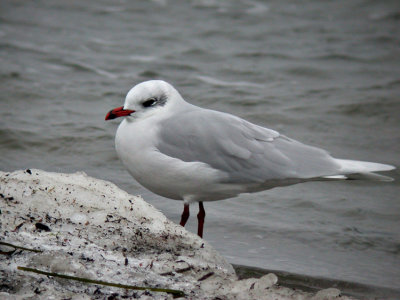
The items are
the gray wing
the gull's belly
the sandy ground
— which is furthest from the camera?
the gray wing

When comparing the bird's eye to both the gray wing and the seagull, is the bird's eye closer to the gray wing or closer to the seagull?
the seagull

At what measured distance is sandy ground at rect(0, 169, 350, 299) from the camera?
3.32 m

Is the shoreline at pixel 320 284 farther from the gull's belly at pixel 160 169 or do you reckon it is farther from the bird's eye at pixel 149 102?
the bird's eye at pixel 149 102

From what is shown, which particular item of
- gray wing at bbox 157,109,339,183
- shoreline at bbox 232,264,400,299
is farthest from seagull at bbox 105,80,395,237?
shoreline at bbox 232,264,400,299

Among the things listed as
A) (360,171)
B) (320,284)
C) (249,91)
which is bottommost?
(320,284)

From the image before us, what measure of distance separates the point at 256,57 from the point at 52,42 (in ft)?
11.0

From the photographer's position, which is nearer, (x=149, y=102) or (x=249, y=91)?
(x=149, y=102)

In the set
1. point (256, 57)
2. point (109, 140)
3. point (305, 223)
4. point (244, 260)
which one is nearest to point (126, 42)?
point (256, 57)

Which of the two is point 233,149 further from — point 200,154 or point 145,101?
point 145,101

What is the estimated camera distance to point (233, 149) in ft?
15.0

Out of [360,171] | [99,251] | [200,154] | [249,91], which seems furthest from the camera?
[249,91]

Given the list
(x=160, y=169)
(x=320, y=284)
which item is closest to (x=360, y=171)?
(x=320, y=284)

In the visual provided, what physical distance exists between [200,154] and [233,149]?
0.76ft

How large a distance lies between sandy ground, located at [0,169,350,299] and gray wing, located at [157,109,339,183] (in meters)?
0.51
